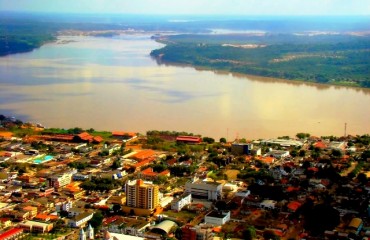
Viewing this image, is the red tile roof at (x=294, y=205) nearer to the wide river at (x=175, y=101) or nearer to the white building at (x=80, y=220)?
the white building at (x=80, y=220)

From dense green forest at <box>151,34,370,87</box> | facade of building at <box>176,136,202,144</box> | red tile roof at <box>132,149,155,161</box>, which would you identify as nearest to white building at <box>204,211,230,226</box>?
red tile roof at <box>132,149,155,161</box>

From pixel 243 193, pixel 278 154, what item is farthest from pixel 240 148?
pixel 243 193

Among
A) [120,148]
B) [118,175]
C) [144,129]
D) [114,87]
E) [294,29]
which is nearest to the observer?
[118,175]

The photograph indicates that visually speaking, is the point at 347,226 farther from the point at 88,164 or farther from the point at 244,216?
the point at 88,164

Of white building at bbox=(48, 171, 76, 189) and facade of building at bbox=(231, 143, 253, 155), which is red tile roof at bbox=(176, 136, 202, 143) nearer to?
facade of building at bbox=(231, 143, 253, 155)

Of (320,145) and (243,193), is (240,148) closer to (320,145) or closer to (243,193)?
(320,145)

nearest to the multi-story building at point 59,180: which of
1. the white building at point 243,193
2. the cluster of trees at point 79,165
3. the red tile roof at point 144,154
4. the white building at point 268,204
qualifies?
the cluster of trees at point 79,165

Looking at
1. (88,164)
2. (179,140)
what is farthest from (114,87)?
(88,164)
